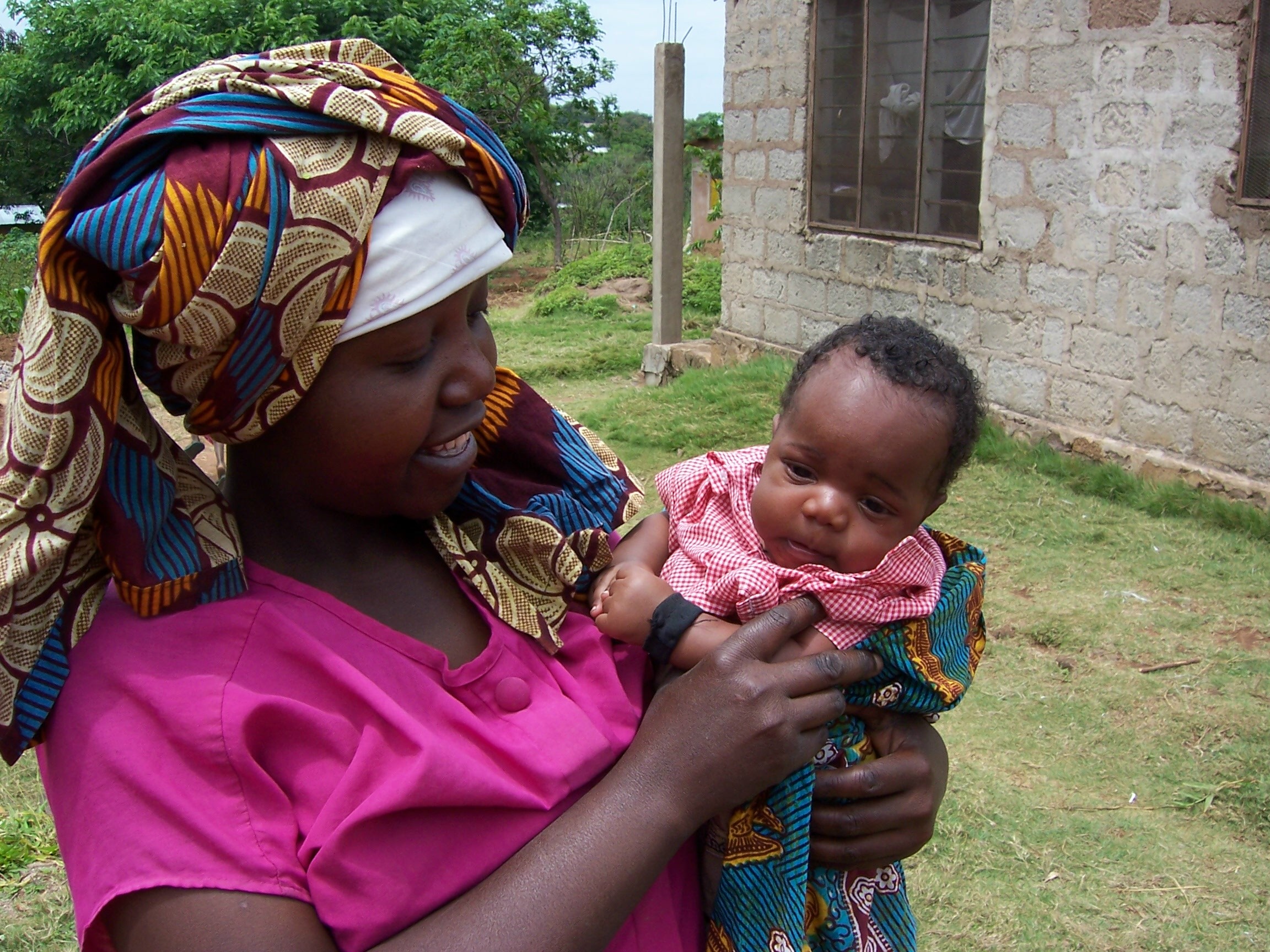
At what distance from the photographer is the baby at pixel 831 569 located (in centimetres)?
167

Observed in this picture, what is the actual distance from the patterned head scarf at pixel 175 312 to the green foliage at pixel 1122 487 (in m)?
5.22

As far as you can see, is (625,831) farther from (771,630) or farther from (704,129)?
(704,129)

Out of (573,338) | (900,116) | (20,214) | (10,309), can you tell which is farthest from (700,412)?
(20,214)

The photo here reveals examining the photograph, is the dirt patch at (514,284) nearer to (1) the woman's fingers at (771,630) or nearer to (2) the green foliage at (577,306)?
(2) the green foliage at (577,306)

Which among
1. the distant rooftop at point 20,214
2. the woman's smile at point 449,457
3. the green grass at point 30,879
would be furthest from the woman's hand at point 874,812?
the distant rooftop at point 20,214

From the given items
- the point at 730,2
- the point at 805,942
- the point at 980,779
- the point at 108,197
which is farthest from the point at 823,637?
the point at 730,2

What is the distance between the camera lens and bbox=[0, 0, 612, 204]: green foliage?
17.4m

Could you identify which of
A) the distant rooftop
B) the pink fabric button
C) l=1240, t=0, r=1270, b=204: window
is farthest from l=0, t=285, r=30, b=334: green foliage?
the pink fabric button

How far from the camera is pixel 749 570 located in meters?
1.80

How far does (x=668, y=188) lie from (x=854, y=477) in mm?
8008

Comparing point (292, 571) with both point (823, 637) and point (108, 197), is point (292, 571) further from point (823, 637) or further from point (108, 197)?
point (823, 637)

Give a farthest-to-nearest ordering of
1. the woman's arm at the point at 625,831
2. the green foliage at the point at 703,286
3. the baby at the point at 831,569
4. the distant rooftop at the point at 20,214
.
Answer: the distant rooftop at the point at 20,214, the green foliage at the point at 703,286, the baby at the point at 831,569, the woman's arm at the point at 625,831

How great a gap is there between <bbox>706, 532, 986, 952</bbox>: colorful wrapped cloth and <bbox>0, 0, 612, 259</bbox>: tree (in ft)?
53.3

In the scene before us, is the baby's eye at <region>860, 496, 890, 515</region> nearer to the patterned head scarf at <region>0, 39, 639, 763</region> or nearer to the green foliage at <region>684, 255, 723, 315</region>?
the patterned head scarf at <region>0, 39, 639, 763</region>
